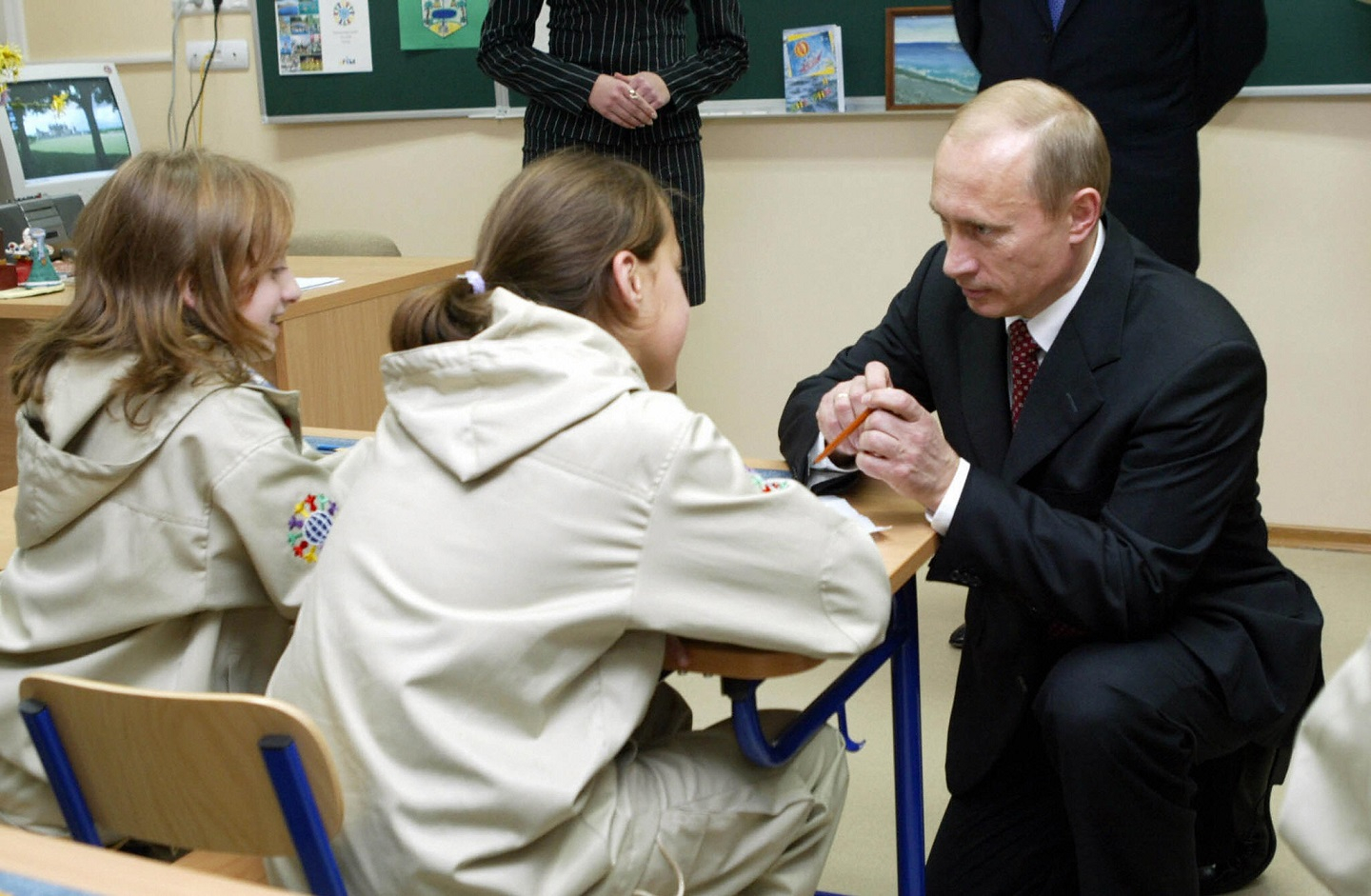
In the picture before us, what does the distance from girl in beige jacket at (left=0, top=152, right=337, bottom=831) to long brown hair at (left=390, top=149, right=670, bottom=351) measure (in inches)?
9.0

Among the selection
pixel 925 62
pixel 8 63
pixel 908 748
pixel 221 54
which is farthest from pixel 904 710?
pixel 221 54

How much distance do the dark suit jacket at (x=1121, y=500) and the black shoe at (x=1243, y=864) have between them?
0.40 metres

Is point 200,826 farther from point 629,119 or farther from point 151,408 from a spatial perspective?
point 629,119

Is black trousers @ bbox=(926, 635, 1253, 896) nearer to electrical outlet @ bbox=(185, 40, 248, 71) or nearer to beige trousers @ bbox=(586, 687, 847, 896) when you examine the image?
beige trousers @ bbox=(586, 687, 847, 896)

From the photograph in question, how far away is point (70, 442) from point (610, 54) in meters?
2.07

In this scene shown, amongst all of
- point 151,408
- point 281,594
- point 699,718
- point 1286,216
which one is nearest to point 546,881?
point 281,594

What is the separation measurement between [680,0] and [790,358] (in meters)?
1.12

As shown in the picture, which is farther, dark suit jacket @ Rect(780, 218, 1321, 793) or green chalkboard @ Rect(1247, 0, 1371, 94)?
green chalkboard @ Rect(1247, 0, 1371, 94)

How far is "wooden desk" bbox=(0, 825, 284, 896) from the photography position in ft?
3.52

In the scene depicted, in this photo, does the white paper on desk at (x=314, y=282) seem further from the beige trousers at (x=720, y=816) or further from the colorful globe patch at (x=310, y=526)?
the beige trousers at (x=720, y=816)

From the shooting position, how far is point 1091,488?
1753mm

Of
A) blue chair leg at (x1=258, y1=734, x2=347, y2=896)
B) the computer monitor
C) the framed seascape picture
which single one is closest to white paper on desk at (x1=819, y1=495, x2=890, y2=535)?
blue chair leg at (x1=258, y1=734, x2=347, y2=896)

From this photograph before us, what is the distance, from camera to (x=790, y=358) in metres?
4.15

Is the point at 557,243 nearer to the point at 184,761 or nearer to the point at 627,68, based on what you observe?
the point at 184,761
